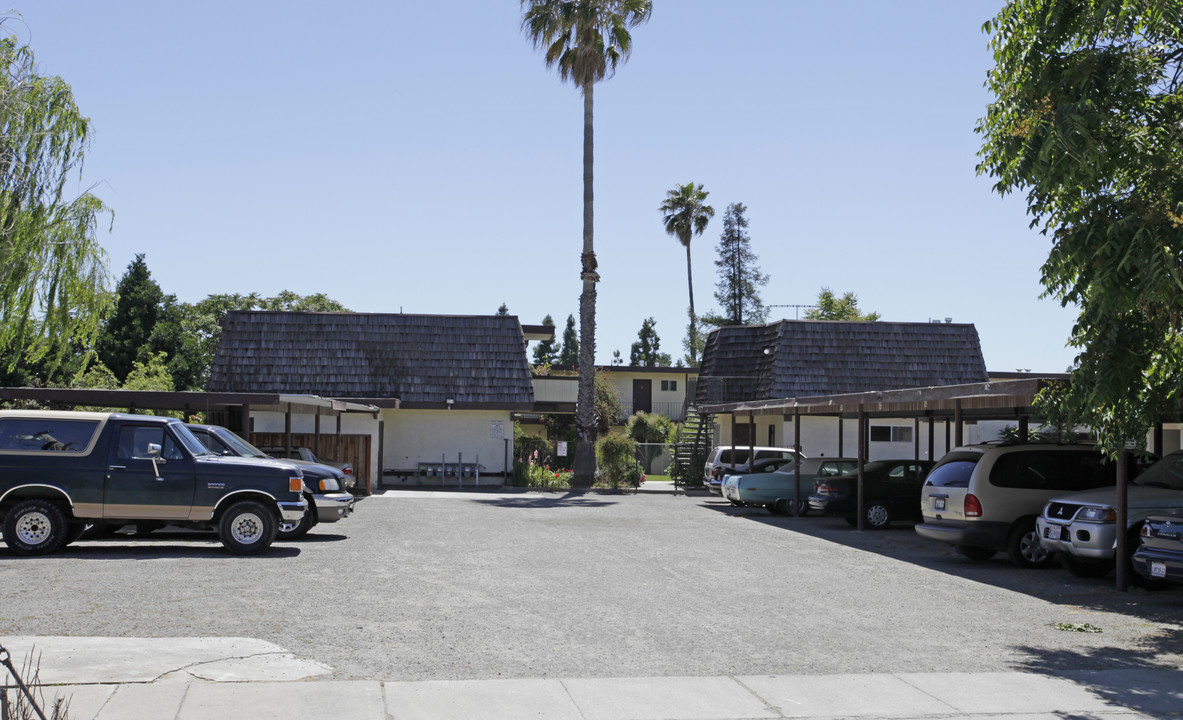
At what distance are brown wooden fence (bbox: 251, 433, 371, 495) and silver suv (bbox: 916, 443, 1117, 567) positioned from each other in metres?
19.4

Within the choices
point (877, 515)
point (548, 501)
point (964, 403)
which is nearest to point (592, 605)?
point (964, 403)

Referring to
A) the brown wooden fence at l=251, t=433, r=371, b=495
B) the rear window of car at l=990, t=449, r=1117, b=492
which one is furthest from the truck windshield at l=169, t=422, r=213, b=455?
the brown wooden fence at l=251, t=433, r=371, b=495

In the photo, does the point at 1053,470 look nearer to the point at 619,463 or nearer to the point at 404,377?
the point at 619,463

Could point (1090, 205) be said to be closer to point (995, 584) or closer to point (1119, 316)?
point (1119, 316)

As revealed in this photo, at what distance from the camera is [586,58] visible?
37.0 metres

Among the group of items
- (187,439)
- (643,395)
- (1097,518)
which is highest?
(643,395)

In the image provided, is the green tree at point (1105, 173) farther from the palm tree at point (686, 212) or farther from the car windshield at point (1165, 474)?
the palm tree at point (686, 212)

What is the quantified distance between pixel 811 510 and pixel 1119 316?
1567 cm

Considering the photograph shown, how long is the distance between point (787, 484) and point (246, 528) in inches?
534

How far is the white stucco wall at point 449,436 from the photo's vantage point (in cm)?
3600

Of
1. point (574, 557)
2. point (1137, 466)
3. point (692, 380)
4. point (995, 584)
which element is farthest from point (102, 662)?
point (692, 380)

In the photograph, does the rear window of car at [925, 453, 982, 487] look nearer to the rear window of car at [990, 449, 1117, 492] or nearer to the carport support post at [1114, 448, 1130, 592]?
the rear window of car at [990, 449, 1117, 492]

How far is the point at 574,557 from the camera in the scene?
15766 millimetres

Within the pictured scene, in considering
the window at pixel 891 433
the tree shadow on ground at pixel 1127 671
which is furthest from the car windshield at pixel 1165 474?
the window at pixel 891 433
